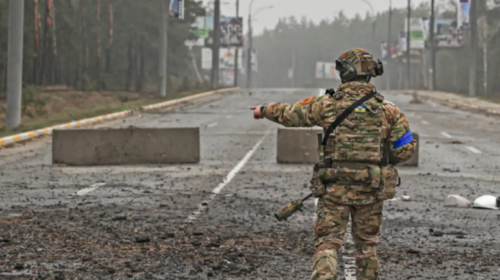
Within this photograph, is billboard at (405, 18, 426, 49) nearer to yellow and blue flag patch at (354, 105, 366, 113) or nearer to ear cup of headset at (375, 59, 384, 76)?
ear cup of headset at (375, 59, 384, 76)

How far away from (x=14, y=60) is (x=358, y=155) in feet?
71.1

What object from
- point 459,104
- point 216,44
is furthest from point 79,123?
point 216,44

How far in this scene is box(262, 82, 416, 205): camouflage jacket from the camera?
6.16 meters

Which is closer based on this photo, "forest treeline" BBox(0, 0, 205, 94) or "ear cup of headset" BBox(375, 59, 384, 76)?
"ear cup of headset" BBox(375, 59, 384, 76)

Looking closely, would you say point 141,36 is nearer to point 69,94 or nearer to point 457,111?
point 69,94

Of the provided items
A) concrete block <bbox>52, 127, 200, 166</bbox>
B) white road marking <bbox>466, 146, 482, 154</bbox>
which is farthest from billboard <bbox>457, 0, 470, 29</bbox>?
concrete block <bbox>52, 127, 200, 166</bbox>

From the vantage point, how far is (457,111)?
144 feet

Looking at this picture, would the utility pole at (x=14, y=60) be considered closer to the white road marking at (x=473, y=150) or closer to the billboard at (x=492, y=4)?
the white road marking at (x=473, y=150)

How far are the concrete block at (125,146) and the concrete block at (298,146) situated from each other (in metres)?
1.64

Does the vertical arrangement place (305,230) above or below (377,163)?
below

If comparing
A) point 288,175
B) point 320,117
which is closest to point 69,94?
point 288,175

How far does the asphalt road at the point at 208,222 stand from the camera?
786 cm

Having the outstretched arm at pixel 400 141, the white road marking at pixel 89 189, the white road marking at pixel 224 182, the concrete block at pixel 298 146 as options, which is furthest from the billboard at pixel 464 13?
the outstretched arm at pixel 400 141

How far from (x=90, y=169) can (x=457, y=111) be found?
29276mm
